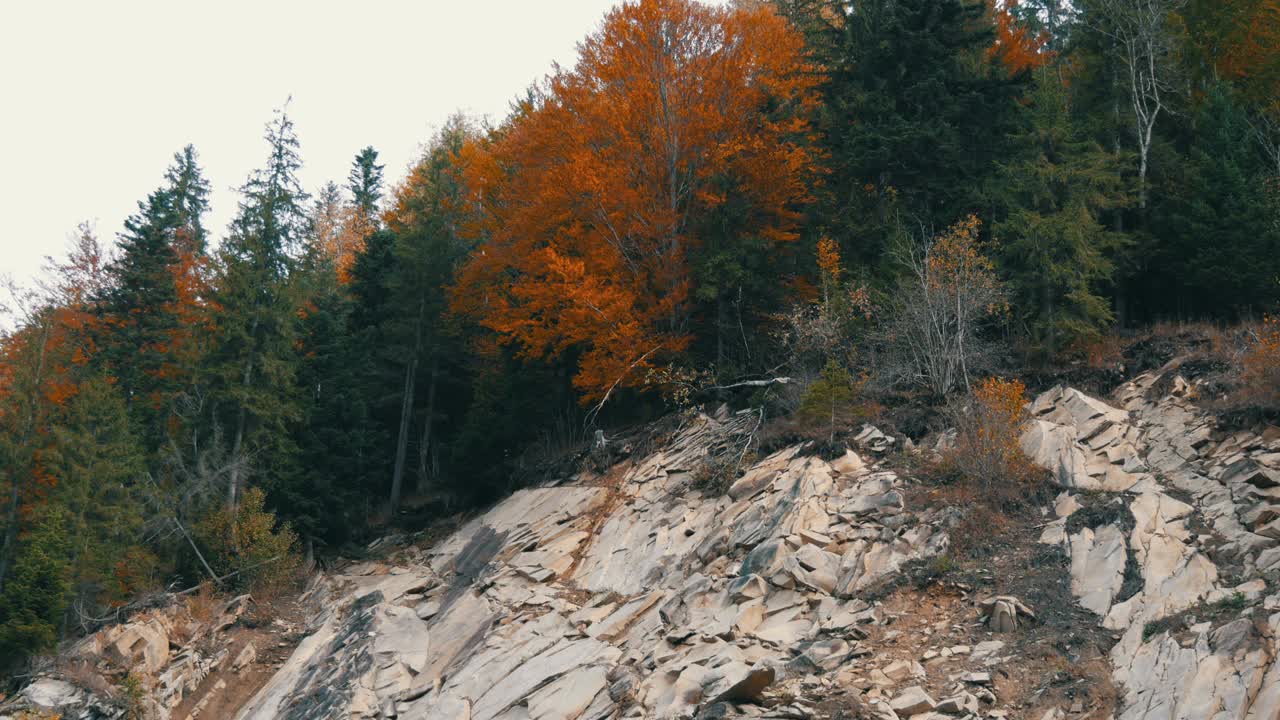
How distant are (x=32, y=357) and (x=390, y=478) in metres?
12.3

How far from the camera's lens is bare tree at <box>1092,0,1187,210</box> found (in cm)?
2462

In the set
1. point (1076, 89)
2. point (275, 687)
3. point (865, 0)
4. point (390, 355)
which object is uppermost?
point (865, 0)

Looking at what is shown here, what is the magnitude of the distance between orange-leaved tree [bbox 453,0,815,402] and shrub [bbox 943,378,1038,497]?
27.9ft

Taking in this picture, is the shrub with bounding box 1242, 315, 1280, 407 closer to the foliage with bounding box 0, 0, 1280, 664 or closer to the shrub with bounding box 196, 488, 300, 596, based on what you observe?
the foliage with bounding box 0, 0, 1280, 664

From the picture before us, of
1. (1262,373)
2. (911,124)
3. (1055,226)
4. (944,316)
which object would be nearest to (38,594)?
(944,316)

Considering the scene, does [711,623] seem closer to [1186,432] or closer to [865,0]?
[1186,432]

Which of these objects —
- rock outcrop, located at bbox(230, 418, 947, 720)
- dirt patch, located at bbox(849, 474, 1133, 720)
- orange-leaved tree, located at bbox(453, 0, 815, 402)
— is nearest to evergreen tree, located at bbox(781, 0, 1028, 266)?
orange-leaved tree, located at bbox(453, 0, 815, 402)

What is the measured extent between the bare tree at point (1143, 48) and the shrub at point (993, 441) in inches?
479

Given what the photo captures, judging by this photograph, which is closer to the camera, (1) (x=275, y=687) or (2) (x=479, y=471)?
(1) (x=275, y=687)

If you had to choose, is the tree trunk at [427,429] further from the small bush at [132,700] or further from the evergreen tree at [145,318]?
the small bush at [132,700]

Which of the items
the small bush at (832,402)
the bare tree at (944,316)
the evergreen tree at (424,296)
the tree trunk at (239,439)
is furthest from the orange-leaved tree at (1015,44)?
the tree trunk at (239,439)

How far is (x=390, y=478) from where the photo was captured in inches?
1291

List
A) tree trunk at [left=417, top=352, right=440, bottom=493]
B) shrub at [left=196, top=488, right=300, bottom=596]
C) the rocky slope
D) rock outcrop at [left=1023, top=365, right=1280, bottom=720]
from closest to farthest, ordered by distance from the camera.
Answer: rock outcrop at [left=1023, top=365, right=1280, bottom=720]
the rocky slope
shrub at [left=196, top=488, right=300, bottom=596]
tree trunk at [left=417, top=352, right=440, bottom=493]

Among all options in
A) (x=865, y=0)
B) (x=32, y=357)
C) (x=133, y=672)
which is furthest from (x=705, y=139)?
(x=32, y=357)
